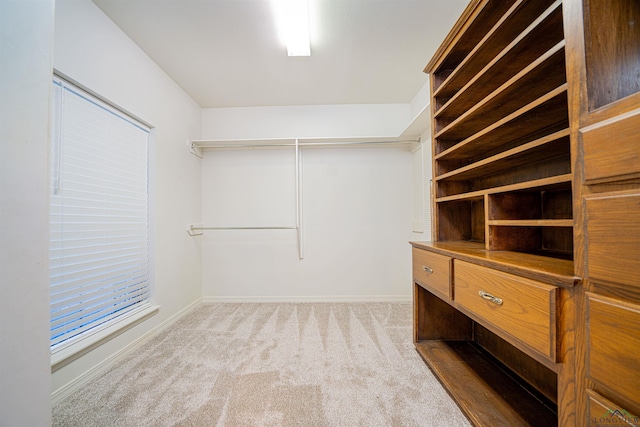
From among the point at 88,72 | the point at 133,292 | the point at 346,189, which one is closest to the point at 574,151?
the point at 346,189

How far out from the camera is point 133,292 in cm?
188

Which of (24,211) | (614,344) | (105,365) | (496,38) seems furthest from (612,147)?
(105,365)

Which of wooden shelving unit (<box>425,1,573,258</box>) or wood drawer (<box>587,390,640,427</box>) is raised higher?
wooden shelving unit (<box>425,1,573,258</box>)

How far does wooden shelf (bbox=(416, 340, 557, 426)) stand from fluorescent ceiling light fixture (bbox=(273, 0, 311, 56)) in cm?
241

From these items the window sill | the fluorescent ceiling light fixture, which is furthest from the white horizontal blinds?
the fluorescent ceiling light fixture

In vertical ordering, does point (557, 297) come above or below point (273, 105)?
below

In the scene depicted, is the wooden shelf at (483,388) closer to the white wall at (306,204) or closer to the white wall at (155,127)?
the white wall at (306,204)

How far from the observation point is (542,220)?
80 centimetres

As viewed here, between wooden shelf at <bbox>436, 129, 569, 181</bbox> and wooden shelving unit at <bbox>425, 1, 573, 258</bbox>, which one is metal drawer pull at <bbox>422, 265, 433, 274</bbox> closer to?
wooden shelving unit at <bbox>425, 1, 573, 258</bbox>

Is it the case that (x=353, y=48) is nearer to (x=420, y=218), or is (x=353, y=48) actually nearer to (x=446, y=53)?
(x=446, y=53)

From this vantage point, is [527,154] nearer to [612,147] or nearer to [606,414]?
[612,147]

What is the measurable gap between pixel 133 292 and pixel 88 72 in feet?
5.30

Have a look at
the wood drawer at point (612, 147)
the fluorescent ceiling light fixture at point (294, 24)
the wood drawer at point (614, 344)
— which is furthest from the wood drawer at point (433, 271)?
the fluorescent ceiling light fixture at point (294, 24)

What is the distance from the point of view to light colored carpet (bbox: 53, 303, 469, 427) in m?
1.14
